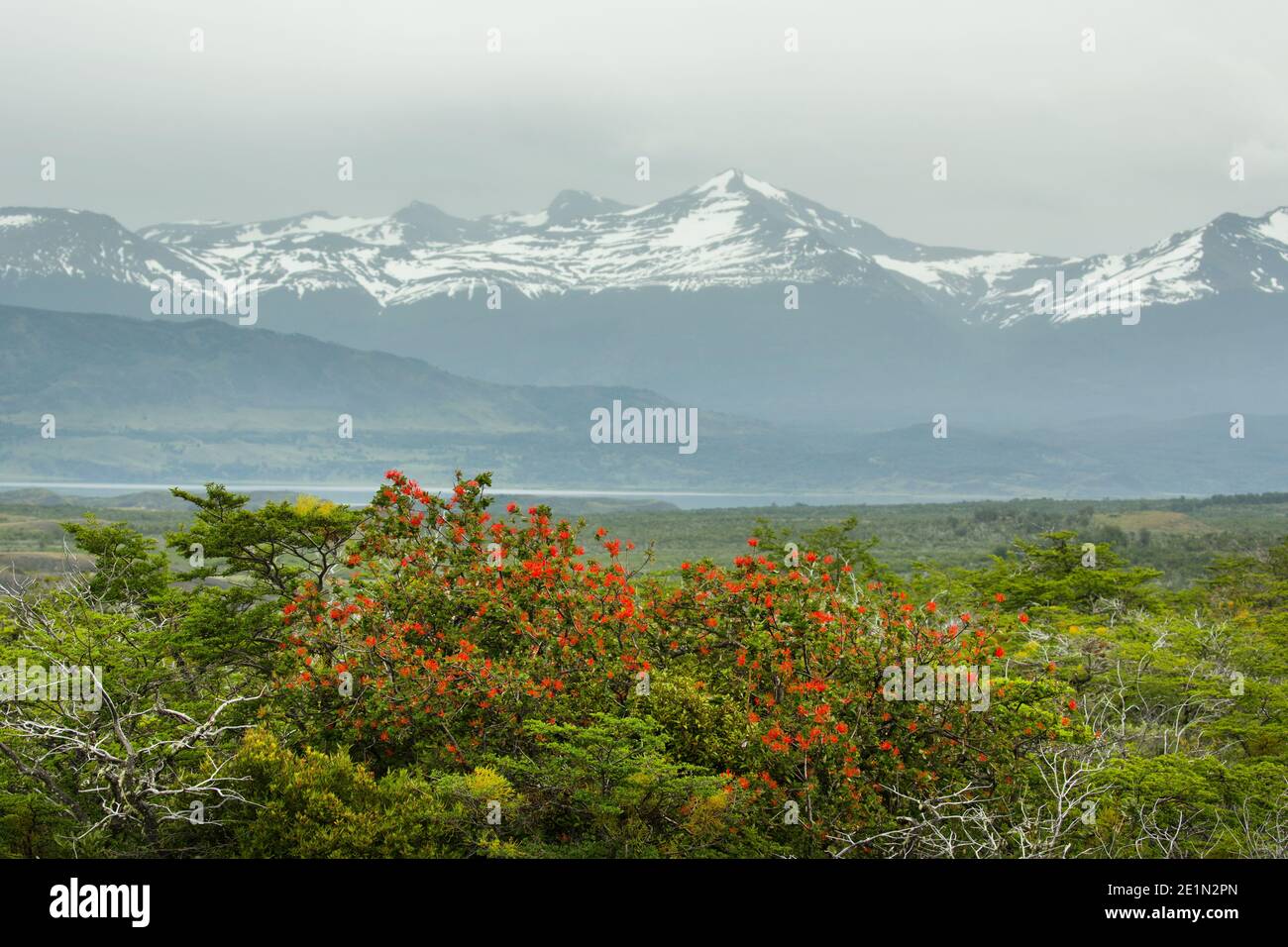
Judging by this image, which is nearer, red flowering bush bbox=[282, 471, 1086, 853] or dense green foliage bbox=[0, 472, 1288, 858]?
dense green foliage bbox=[0, 472, 1288, 858]

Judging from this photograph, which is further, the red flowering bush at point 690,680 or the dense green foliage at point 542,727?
the red flowering bush at point 690,680

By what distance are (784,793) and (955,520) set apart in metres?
106

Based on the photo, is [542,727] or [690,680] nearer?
[542,727]

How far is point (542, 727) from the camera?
1210 centimetres

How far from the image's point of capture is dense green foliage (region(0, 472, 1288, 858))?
1173 cm

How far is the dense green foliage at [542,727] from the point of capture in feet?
38.5

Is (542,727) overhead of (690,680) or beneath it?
beneath
